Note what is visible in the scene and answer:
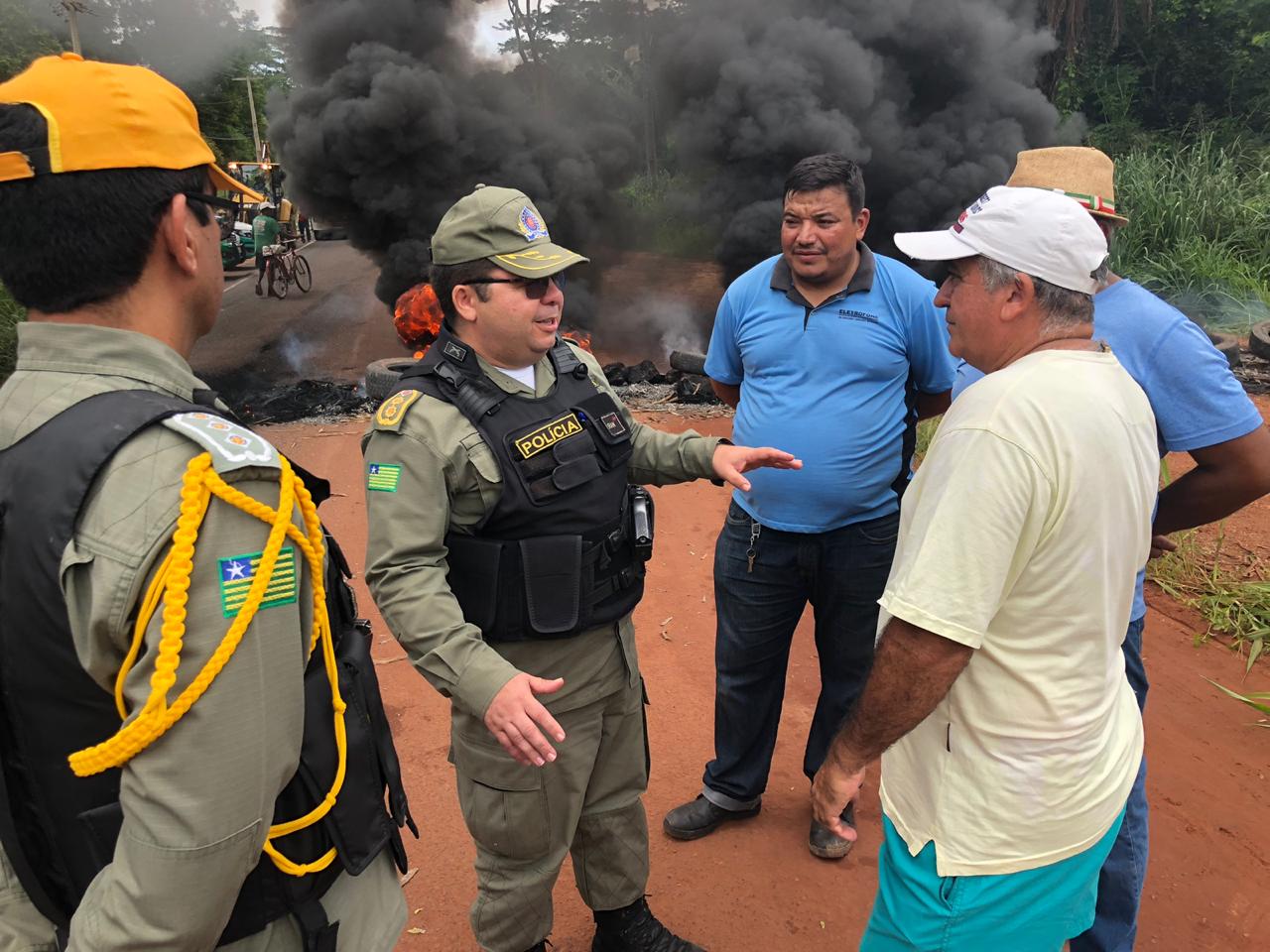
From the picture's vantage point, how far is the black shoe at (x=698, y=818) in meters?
2.91

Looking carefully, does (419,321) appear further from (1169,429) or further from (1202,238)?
(1202,238)

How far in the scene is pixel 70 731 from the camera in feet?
3.48

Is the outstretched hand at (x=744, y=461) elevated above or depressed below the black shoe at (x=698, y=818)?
above

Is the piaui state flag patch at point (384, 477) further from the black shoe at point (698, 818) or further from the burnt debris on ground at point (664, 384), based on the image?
the burnt debris on ground at point (664, 384)

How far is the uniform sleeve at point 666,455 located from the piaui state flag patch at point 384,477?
25.7 inches

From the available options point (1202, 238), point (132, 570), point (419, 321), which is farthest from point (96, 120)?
point (1202, 238)

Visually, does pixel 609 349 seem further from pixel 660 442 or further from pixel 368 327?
pixel 660 442

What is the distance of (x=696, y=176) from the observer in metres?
17.8

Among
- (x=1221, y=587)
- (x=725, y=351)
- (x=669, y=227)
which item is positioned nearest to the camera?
(x=725, y=351)

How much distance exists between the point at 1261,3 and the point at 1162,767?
22.3 m

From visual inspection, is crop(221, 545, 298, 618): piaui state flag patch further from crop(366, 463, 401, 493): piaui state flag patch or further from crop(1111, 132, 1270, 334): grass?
crop(1111, 132, 1270, 334): grass

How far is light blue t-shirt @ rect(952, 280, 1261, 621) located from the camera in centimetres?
203

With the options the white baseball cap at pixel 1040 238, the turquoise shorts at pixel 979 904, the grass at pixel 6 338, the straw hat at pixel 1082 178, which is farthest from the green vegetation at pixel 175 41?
the turquoise shorts at pixel 979 904

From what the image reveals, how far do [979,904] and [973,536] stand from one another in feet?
2.27
